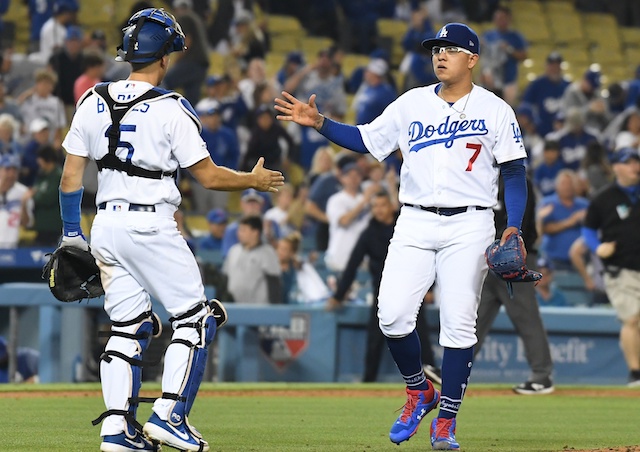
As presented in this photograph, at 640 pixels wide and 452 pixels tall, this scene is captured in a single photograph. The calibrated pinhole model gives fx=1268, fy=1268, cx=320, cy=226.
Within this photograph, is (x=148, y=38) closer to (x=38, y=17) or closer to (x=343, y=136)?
(x=343, y=136)

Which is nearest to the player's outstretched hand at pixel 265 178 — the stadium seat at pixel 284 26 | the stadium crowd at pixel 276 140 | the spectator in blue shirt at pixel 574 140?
the stadium crowd at pixel 276 140

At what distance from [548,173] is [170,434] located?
479 inches

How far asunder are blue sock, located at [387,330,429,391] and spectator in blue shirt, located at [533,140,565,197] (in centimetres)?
1049

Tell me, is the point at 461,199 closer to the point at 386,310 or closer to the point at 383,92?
the point at 386,310

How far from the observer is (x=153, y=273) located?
5.86m

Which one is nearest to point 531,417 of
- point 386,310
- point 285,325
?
point 386,310

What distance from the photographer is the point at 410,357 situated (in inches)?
266

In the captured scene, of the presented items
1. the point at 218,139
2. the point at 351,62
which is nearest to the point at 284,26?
the point at 351,62

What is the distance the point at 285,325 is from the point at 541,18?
47.4 ft

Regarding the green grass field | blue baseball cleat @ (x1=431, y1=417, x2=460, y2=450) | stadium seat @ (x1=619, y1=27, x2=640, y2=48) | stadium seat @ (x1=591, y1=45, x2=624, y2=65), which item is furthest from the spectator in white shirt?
stadium seat @ (x1=619, y1=27, x2=640, y2=48)

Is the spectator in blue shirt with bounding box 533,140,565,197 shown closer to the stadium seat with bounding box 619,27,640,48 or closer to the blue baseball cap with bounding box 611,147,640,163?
the blue baseball cap with bounding box 611,147,640,163

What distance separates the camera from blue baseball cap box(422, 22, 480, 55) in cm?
663

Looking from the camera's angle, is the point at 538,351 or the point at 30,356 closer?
the point at 538,351

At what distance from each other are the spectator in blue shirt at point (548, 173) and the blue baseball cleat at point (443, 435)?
1085 centimetres
